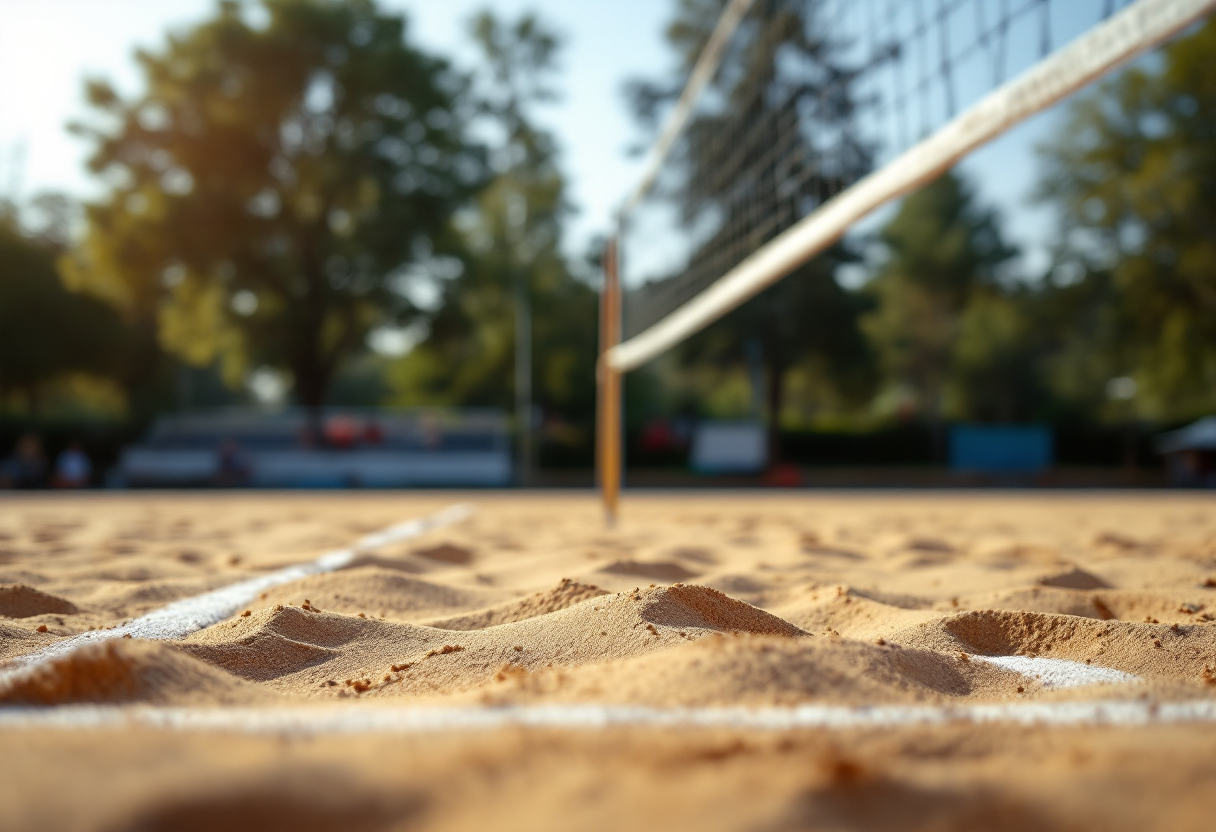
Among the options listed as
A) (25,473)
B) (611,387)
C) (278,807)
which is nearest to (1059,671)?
(278,807)

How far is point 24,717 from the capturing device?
1.18 metres

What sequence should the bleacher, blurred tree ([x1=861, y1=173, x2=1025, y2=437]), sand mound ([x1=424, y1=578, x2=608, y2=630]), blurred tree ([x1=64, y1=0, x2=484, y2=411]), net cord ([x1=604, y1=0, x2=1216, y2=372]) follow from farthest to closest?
1. blurred tree ([x1=861, y1=173, x2=1025, y2=437])
2. blurred tree ([x1=64, y1=0, x2=484, y2=411])
3. the bleacher
4. sand mound ([x1=424, y1=578, x2=608, y2=630])
5. net cord ([x1=604, y1=0, x2=1216, y2=372])

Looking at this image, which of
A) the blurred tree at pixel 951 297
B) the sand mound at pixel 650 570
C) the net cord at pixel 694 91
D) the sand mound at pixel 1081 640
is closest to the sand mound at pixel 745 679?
the sand mound at pixel 1081 640

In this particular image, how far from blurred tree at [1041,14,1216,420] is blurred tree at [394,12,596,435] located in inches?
498

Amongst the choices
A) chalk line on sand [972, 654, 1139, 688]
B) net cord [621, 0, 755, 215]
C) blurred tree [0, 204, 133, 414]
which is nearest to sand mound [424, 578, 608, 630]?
chalk line on sand [972, 654, 1139, 688]

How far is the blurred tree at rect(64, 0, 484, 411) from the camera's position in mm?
23531

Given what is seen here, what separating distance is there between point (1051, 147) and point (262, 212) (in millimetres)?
18208

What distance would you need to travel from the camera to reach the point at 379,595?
2.44 meters

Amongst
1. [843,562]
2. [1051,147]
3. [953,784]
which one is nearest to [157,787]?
[953,784]

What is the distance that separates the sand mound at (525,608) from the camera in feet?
6.93

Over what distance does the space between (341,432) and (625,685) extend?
20.9 metres

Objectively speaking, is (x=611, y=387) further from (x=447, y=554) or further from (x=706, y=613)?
(x=706, y=613)

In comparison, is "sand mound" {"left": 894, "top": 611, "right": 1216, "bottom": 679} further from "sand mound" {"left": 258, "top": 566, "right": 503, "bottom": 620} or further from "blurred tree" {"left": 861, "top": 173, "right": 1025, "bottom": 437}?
"blurred tree" {"left": 861, "top": 173, "right": 1025, "bottom": 437}

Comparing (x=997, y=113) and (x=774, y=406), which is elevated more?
(x=774, y=406)
